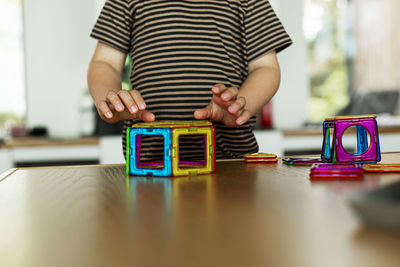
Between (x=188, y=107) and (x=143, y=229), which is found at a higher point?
(x=188, y=107)

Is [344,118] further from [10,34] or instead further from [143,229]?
[10,34]

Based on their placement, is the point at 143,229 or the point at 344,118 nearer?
the point at 143,229

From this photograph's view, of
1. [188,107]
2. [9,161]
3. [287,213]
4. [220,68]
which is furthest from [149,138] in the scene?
[9,161]

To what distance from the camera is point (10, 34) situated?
3.29 meters

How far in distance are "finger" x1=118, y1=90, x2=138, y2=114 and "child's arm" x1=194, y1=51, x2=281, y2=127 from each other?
0.12 metres

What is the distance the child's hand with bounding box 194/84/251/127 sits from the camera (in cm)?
87

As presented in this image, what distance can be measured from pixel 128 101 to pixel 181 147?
30cm

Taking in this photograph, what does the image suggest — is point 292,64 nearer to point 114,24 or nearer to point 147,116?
point 114,24

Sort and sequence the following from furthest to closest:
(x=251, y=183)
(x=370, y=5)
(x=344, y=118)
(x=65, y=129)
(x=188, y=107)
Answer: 1. (x=370, y=5)
2. (x=65, y=129)
3. (x=188, y=107)
4. (x=344, y=118)
5. (x=251, y=183)

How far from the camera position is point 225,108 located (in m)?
0.94

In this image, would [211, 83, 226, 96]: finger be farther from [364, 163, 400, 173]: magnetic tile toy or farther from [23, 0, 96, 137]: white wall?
[23, 0, 96, 137]: white wall

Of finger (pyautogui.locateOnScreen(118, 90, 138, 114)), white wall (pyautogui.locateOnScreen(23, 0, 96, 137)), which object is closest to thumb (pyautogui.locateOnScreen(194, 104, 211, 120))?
finger (pyautogui.locateOnScreen(118, 90, 138, 114))

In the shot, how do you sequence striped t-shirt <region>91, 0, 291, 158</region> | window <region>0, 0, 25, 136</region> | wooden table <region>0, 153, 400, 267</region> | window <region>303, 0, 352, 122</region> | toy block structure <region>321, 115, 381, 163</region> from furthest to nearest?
window <region>303, 0, 352, 122</region> → window <region>0, 0, 25, 136</region> → striped t-shirt <region>91, 0, 291, 158</region> → toy block structure <region>321, 115, 381, 163</region> → wooden table <region>0, 153, 400, 267</region>

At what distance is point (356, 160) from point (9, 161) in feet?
7.73
